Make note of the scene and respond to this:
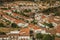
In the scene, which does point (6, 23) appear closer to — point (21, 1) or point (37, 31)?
point (37, 31)

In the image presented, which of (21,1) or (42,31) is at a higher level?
(42,31)

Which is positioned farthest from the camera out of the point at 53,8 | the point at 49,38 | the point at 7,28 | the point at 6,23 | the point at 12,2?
the point at 12,2

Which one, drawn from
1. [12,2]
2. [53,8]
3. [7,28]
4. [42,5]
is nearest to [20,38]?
[7,28]

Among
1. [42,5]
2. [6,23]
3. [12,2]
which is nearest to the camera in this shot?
[6,23]

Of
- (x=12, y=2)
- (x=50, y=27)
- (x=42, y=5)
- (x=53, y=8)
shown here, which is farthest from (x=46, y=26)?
(x=12, y=2)

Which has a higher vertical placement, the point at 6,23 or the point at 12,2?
the point at 6,23

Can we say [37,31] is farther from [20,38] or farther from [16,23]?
[16,23]

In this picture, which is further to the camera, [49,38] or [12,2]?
[12,2]

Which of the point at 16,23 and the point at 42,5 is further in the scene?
the point at 42,5

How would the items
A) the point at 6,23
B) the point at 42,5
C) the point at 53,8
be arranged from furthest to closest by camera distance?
the point at 42,5 < the point at 53,8 < the point at 6,23
